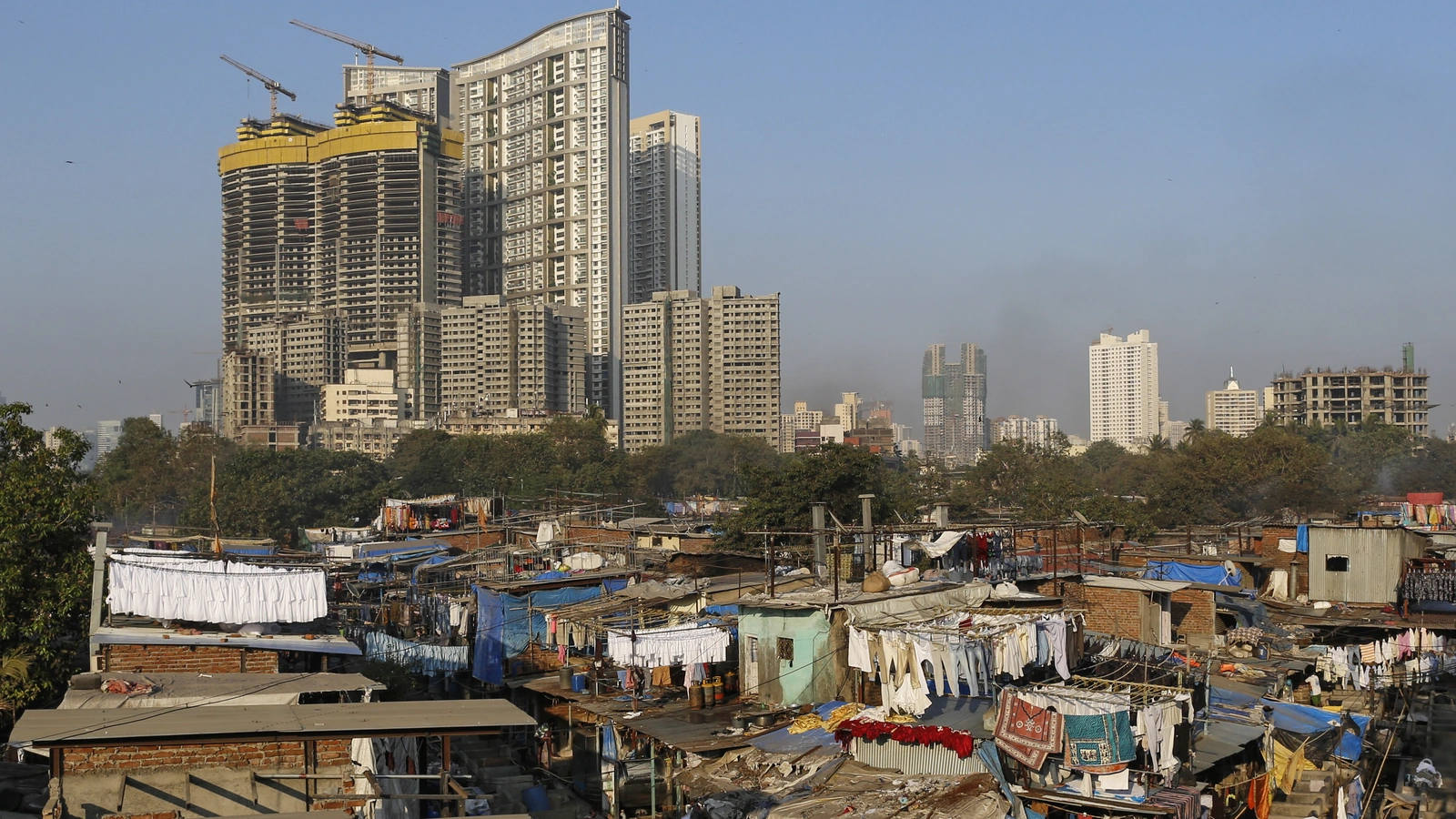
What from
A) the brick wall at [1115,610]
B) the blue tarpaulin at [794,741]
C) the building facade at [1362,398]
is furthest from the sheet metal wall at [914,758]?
the building facade at [1362,398]

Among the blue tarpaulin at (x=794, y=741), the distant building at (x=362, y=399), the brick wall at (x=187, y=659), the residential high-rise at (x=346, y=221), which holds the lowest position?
the blue tarpaulin at (x=794, y=741)

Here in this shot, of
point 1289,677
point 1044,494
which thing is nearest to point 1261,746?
point 1289,677

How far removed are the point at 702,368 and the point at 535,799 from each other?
325 feet

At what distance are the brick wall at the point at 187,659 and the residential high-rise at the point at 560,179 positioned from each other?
10543cm

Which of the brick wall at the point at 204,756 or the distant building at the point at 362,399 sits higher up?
the distant building at the point at 362,399

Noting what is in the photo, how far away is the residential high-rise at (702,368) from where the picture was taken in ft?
369

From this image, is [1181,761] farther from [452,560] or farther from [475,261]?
[475,261]

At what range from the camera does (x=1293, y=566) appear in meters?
26.5

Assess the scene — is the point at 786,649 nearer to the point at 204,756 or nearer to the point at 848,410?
the point at 204,756

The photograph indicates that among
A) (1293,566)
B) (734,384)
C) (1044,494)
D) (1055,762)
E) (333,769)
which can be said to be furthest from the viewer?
(734,384)

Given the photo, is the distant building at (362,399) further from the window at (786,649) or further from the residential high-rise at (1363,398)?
the window at (786,649)

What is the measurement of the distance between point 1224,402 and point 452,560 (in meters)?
176

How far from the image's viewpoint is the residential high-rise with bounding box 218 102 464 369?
11700cm

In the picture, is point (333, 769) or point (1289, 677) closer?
point (333, 769)
